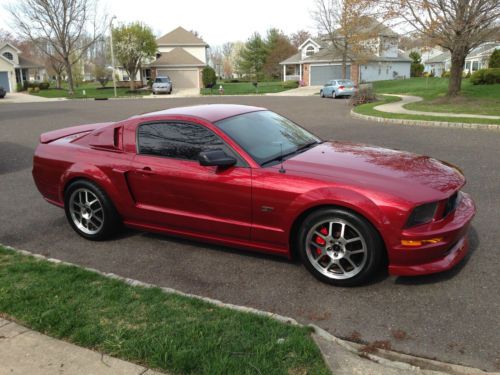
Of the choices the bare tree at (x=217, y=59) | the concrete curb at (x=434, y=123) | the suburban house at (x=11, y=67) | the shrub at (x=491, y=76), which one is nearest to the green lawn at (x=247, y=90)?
the shrub at (x=491, y=76)

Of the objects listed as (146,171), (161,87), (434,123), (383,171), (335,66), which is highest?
(335,66)

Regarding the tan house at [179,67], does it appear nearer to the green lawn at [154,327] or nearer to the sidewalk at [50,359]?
the green lawn at [154,327]

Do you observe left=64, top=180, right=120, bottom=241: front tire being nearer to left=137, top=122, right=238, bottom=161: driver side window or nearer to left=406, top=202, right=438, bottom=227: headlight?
left=137, top=122, right=238, bottom=161: driver side window

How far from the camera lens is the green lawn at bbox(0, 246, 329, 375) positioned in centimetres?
280

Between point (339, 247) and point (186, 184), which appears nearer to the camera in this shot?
point (339, 247)

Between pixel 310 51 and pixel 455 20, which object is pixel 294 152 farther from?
pixel 310 51

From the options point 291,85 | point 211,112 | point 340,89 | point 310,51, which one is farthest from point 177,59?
point 211,112

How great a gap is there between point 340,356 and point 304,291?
107 centimetres

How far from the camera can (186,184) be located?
4469mm

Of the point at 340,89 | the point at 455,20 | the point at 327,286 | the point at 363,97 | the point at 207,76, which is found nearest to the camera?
the point at 327,286

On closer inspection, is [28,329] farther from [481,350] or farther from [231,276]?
[481,350]

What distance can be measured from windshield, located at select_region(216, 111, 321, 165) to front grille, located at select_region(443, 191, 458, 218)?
151 cm

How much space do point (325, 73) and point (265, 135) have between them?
5161 centimetres

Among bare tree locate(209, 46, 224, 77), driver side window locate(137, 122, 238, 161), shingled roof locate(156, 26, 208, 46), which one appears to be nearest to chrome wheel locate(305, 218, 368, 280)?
driver side window locate(137, 122, 238, 161)
